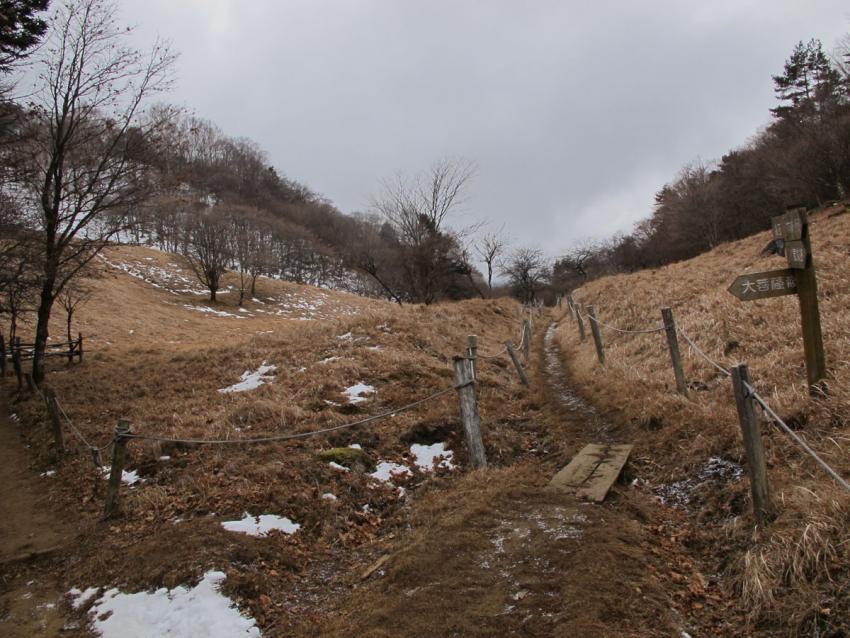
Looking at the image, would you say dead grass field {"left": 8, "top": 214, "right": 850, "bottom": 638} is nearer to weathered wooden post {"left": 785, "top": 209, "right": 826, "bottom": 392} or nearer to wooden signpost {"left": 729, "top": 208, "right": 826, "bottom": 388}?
weathered wooden post {"left": 785, "top": 209, "right": 826, "bottom": 392}

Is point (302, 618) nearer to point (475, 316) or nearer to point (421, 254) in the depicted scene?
point (475, 316)

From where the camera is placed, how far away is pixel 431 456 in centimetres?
687

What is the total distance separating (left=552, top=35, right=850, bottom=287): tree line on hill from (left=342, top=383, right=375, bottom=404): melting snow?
2956 cm

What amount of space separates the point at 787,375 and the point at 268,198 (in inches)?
2729

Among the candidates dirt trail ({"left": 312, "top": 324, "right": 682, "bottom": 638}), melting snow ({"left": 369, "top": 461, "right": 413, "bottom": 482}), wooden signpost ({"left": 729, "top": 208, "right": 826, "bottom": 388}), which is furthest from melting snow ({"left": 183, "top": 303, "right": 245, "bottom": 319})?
wooden signpost ({"left": 729, "top": 208, "right": 826, "bottom": 388})

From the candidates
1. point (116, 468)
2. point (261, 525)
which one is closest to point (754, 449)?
point (261, 525)

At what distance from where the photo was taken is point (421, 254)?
2675 centimetres

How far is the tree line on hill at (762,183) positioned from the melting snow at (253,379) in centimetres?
3082

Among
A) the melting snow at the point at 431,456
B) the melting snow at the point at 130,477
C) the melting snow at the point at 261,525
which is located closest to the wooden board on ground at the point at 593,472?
the melting snow at the point at 431,456

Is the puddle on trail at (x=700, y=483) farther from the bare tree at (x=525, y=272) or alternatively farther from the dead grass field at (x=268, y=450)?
the bare tree at (x=525, y=272)

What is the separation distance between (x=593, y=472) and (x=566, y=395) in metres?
4.56

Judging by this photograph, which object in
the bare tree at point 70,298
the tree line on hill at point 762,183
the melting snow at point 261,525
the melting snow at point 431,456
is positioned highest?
the tree line on hill at point 762,183

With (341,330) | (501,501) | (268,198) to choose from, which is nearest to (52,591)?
(501,501)

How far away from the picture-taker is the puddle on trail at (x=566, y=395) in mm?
7410
